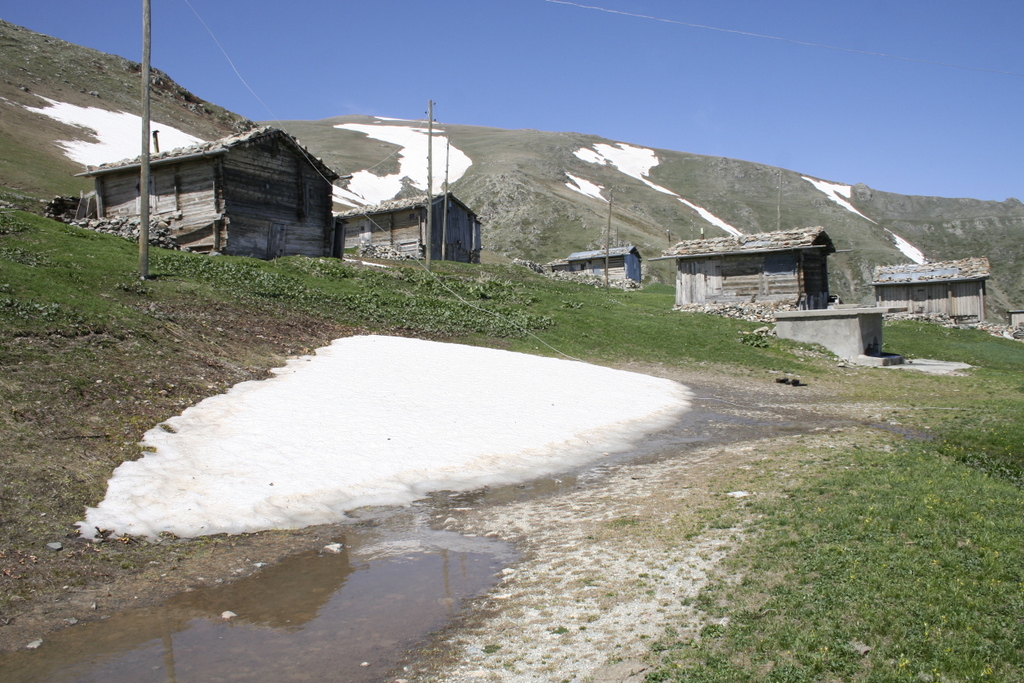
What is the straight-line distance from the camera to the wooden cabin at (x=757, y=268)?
39781 millimetres

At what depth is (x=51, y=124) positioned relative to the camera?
7338 cm

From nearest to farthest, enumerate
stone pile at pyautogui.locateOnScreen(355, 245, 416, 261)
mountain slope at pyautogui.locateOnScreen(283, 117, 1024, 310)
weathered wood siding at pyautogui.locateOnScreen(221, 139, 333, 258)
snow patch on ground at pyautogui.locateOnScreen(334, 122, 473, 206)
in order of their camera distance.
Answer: weathered wood siding at pyautogui.locateOnScreen(221, 139, 333, 258)
stone pile at pyautogui.locateOnScreen(355, 245, 416, 261)
mountain slope at pyautogui.locateOnScreen(283, 117, 1024, 310)
snow patch on ground at pyautogui.locateOnScreen(334, 122, 473, 206)

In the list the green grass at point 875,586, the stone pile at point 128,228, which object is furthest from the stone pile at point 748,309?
the green grass at point 875,586

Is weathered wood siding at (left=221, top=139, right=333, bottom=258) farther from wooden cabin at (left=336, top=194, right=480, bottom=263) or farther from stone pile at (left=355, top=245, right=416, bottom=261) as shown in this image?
stone pile at (left=355, top=245, right=416, bottom=261)

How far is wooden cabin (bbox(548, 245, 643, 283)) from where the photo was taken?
244 ft

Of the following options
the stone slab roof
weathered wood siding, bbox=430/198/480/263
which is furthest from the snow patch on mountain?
the stone slab roof

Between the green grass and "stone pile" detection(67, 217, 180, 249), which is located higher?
"stone pile" detection(67, 217, 180, 249)

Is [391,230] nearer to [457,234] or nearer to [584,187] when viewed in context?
[457,234]

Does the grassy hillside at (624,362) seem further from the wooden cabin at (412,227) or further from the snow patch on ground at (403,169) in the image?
the snow patch on ground at (403,169)

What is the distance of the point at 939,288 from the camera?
52594 mm

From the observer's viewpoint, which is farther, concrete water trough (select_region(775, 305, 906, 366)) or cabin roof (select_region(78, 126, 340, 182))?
cabin roof (select_region(78, 126, 340, 182))

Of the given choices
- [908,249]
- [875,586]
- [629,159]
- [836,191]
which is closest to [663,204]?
[908,249]

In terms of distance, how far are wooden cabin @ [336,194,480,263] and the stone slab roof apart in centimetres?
1922

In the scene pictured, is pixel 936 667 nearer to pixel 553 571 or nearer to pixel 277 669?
pixel 553 571
